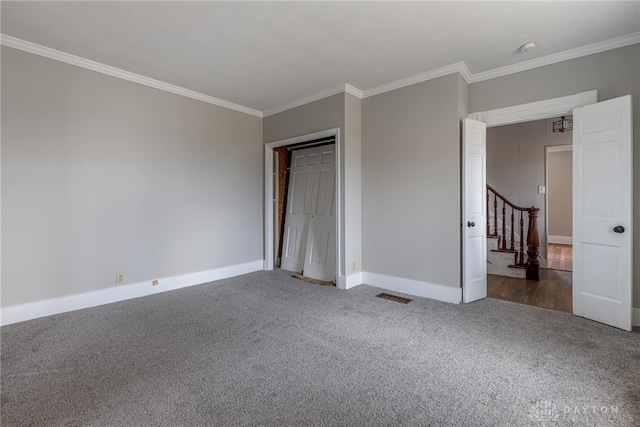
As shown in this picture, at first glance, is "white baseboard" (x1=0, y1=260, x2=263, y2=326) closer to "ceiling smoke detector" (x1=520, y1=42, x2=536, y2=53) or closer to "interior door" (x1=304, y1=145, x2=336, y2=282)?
"interior door" (x1=304, y1=145, x2=336, y2=282)

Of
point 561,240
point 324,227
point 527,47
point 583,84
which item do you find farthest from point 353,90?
point 561,240

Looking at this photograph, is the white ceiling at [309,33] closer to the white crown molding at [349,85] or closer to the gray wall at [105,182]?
the white crown molding at [349,85]

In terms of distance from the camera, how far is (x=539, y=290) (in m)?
3.82

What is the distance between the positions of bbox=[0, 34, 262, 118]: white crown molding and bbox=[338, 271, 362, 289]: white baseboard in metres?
3.01

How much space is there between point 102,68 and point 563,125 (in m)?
6.42

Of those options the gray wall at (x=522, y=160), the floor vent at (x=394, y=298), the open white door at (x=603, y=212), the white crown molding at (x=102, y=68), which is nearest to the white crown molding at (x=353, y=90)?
the white crown molding at (x=102, y=68)

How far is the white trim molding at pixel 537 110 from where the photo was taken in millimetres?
2898

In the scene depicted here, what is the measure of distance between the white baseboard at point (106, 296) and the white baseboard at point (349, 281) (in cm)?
167

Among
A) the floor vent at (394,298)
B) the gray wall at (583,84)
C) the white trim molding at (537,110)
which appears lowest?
the floor vent at (394,298)

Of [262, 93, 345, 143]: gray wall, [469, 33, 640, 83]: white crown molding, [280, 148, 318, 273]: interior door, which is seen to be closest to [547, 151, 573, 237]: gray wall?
[469, 33, 640, 83]: white crown molding

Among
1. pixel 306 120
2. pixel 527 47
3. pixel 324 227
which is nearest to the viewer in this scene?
pixel 527 47

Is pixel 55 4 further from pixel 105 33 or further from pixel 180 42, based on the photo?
pixel 180 42

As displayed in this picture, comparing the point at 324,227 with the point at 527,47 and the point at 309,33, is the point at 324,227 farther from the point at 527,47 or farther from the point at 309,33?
the point at 527,47

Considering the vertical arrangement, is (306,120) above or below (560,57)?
below
